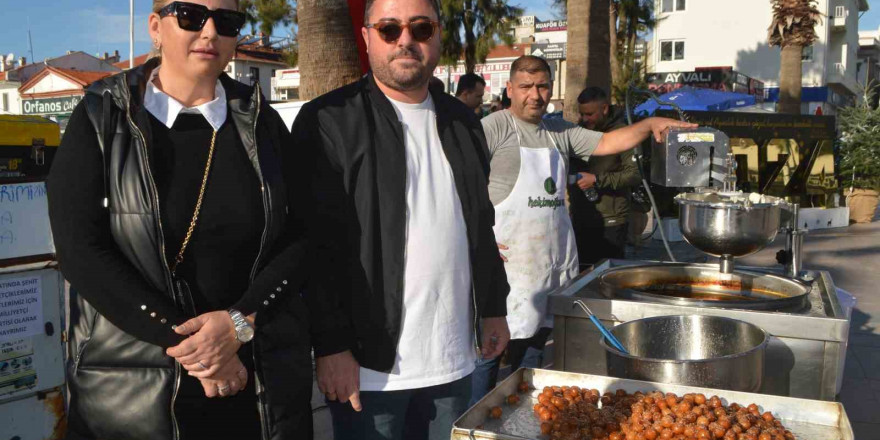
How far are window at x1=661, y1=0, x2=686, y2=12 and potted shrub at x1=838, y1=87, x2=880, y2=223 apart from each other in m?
33.9

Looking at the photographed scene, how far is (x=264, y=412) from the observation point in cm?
201

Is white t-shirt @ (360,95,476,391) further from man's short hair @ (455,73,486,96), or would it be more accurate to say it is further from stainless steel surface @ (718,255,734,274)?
man's short hair @ (455,73,486,96)

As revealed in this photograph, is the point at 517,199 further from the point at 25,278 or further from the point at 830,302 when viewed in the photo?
the point at 25,278

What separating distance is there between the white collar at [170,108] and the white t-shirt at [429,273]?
542 millimetres

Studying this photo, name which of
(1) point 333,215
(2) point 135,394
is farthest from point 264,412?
(1) point 333,215

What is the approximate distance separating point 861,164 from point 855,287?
205 inches

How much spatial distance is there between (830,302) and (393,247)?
176 centimetres

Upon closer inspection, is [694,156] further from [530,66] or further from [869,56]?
[869,56]

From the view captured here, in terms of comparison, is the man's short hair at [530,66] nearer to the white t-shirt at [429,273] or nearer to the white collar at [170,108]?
the white t-shirt at [429,273]

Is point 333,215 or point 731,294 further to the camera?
point 731,294

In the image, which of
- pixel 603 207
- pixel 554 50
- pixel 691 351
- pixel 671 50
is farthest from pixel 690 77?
pixel 691 351

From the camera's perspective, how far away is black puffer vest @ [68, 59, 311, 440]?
182 cm

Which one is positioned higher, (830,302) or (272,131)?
(272,131)

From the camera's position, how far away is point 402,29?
2.20m
